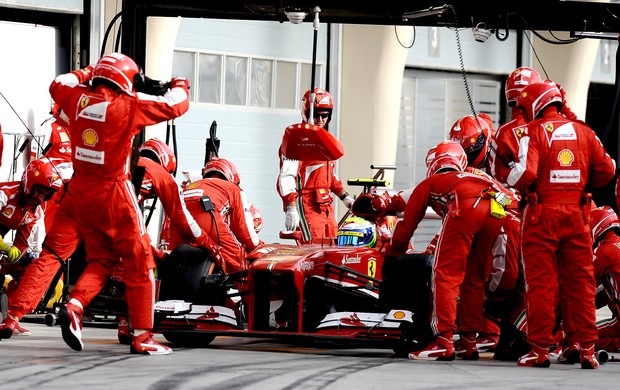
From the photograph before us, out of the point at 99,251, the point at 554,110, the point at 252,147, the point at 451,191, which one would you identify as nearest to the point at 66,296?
the point at 99,251

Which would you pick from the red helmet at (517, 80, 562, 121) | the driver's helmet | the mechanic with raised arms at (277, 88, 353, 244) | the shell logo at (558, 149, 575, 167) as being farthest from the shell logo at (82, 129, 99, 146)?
the mechanic with raised arms at (277, 88, 353, 244)

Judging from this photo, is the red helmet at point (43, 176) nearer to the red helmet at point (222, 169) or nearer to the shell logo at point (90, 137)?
the red helmet at point (222, 169)

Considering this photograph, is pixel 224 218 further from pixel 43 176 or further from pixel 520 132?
pixel 520 132

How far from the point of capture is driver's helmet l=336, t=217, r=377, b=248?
11648 millimetres

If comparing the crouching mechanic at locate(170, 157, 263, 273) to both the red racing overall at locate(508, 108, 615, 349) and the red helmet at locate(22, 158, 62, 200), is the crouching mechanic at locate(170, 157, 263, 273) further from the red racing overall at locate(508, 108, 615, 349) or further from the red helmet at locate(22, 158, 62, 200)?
the red racing overall at locate(508, 108, 615, 349)

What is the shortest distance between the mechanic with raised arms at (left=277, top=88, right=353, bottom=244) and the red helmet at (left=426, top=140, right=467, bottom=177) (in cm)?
387

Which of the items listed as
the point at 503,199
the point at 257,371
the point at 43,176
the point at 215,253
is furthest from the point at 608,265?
the point at 43,176

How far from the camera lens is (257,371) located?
862cm

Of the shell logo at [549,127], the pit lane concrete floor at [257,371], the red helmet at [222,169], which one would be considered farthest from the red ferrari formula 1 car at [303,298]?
the shell logo at [549,127]

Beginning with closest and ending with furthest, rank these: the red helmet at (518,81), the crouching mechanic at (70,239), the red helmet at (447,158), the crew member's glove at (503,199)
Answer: the crew member's glove at (503,199)
the crouching mechanic at (70,239)
the red helmet at (447,158)
the red helmet at (518,81)

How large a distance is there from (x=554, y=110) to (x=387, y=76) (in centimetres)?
1207

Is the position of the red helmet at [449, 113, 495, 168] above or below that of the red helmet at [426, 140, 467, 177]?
above

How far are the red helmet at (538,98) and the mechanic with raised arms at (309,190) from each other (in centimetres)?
458

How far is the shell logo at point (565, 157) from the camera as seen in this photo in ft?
31.6
